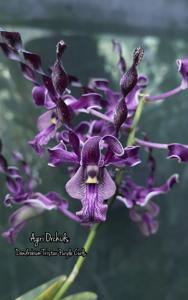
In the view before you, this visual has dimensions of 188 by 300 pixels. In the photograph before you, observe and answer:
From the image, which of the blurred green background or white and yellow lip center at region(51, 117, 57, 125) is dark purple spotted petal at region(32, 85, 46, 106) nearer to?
white and yellow lip center at region(51, 117, 57, 125)

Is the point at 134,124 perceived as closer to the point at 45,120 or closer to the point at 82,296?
the point at 45,120

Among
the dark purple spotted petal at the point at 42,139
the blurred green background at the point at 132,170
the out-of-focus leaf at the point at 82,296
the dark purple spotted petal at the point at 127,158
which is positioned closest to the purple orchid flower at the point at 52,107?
the dark purple spotted petal at the point at 42,139

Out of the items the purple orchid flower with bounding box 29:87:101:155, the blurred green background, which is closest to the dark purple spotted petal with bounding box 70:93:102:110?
the purple orchid flower with bounding box 29:87:101:155

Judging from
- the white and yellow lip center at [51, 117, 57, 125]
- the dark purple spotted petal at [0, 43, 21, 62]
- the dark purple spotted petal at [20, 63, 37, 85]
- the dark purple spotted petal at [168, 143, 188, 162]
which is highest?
the dark purple spotted petal at [0, 43, 21, 62]

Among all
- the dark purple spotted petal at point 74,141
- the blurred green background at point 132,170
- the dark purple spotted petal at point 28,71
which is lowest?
the blurred green background at point 132,170

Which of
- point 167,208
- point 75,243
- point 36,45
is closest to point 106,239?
point 75,243

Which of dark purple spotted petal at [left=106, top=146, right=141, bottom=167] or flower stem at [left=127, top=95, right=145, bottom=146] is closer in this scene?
dark purple spotted petal at [left=106, top=146, right=141, bottom=167]

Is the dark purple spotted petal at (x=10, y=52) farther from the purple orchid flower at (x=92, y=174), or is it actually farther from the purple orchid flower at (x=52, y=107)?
the purple orchid flower at (x=92, y=174)

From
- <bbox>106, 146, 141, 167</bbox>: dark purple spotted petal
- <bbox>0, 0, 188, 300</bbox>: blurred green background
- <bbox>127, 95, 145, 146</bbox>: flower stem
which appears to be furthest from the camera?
<bbox>0, 0, 188, 300</bbox>: blurred green background

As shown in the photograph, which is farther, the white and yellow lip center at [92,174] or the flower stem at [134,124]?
the flower stem at [134,124]
